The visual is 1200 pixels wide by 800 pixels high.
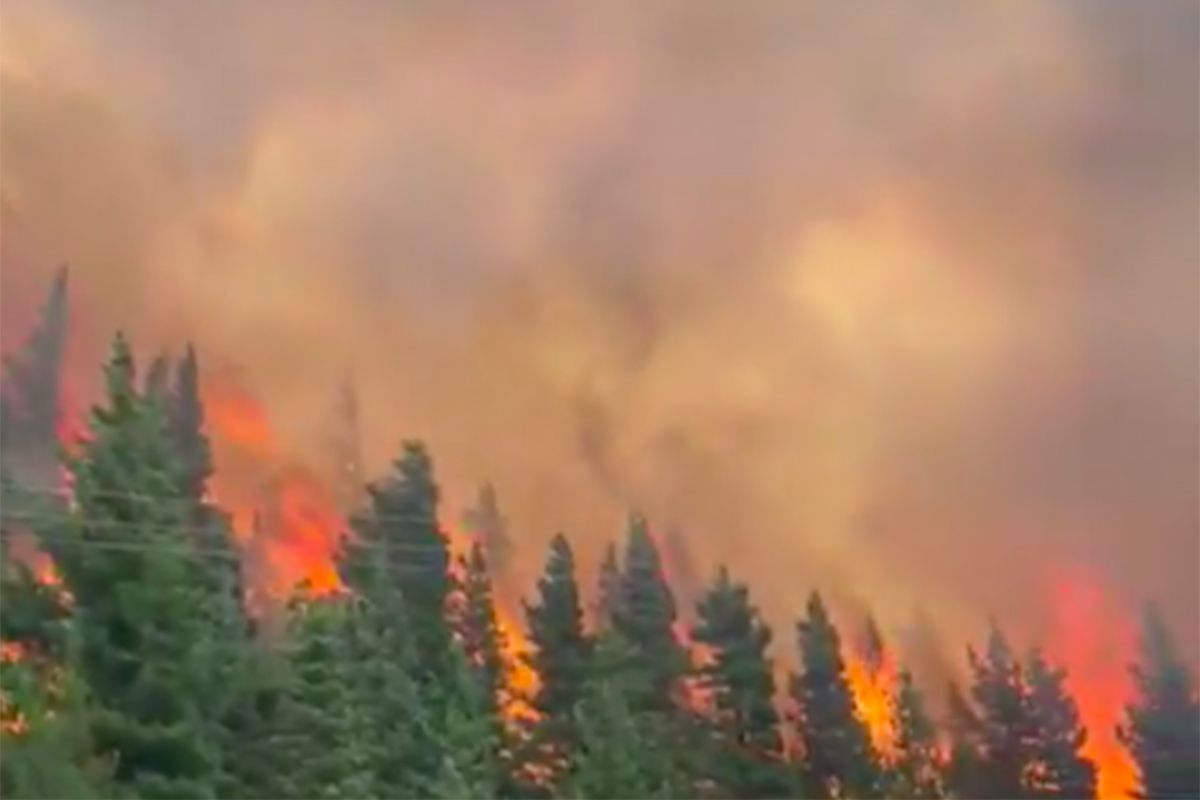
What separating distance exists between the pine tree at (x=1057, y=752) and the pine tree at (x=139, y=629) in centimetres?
2841

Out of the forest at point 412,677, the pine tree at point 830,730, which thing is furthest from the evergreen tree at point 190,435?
the pine tree at point 830,730

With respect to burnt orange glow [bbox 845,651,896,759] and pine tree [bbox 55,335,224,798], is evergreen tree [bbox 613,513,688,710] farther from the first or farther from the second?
pine tree [bbox 55,335,224,798]

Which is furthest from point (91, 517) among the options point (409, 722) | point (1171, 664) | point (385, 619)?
point (1171, 664)

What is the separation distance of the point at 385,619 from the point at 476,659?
6.04 meters

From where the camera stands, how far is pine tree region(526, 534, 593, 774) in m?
40.3

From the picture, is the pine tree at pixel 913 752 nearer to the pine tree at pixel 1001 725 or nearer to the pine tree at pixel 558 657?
the pine tree at pixel 1001 725

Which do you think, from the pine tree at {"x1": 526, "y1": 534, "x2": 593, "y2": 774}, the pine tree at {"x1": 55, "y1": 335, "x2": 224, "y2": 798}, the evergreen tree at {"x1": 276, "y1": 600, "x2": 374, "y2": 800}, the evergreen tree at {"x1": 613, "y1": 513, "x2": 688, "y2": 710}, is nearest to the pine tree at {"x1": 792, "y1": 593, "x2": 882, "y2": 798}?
the evergreen tree at {"x1": 613, "y1": 513, "x2": 688, "y2": 710}

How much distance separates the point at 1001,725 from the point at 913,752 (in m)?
3.00

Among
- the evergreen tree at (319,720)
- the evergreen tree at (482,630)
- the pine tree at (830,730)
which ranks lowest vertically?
the evergreen tree at (319,720)

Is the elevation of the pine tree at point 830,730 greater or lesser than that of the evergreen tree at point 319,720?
greater

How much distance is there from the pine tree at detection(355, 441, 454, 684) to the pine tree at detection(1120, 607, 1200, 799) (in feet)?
65.1

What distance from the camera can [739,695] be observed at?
44250 millimetres

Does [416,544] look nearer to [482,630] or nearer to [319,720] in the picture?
[482,630]

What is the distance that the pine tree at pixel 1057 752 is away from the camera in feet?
153
